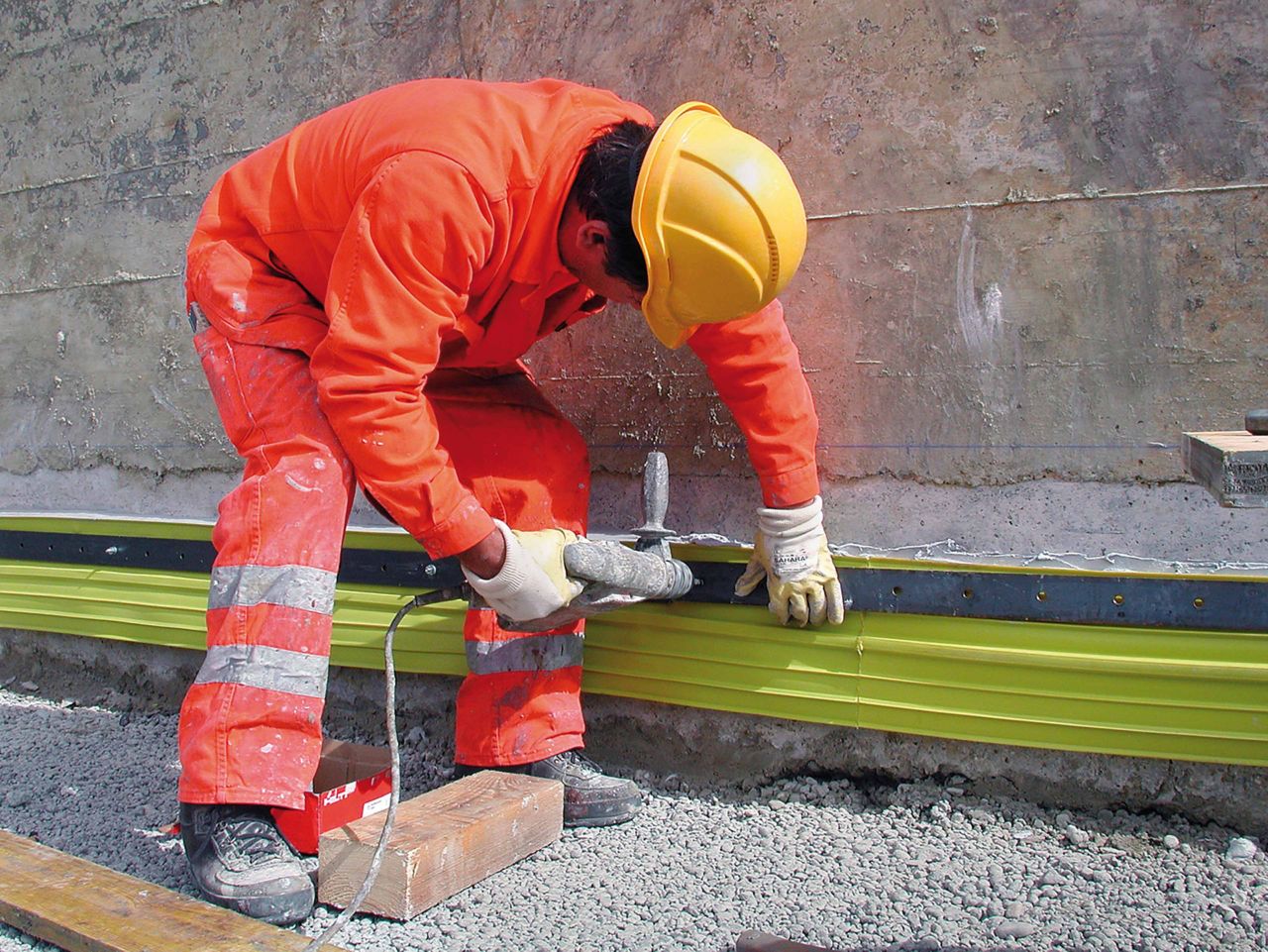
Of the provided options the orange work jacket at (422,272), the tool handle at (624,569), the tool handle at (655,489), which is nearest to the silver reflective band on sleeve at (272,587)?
the orange work jacket at (422,272)

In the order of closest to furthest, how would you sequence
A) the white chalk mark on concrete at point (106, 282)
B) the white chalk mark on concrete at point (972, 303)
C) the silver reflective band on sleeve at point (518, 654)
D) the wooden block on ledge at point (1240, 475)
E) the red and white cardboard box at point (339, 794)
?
1. the wooden block on ledge at point (1240, 475)
2. the red and white cardboard box at point (339, 794)
3. the white chalk mark on concrete at point (972, 303)
4. the silver reflective band on sleeve at point (518, 654)
5. the white chalk mark on concrete at point (106, 282)

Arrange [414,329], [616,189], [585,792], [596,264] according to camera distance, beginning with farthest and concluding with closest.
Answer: [585,792]
[596,264]
[616,189]
[414,329]

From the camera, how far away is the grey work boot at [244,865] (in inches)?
79.7

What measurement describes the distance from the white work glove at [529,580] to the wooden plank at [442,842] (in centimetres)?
40

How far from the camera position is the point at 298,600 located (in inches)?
84.4

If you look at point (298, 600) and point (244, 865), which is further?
point (298, 600)

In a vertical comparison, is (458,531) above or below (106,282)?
below

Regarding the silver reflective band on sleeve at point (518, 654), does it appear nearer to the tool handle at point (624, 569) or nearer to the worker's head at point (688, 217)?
the tool handle at point (624, 569)

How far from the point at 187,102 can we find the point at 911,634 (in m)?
2.82

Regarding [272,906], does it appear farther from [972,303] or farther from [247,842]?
[972,303]

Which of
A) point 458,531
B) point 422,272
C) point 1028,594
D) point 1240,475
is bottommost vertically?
point 1028,594

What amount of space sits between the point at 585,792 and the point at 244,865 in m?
0.80

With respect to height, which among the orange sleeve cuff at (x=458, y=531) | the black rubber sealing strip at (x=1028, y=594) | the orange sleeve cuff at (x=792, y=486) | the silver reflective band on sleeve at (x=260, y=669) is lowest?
the silver reflective band on sleeve at (x=260, y=669)

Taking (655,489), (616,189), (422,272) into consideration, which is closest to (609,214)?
(616,189)
